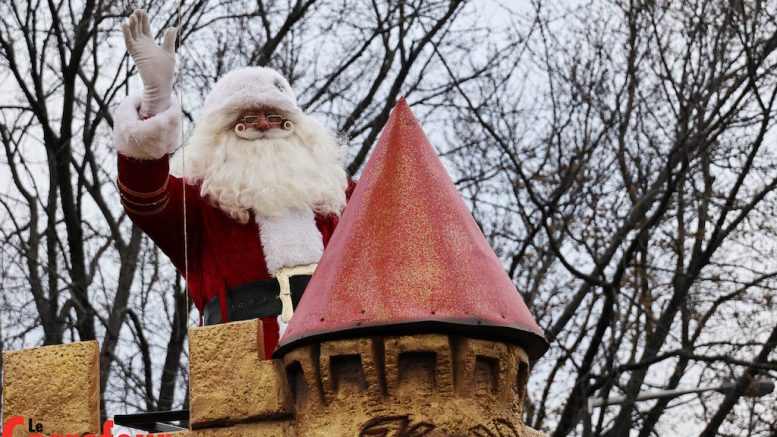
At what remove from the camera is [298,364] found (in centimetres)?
594

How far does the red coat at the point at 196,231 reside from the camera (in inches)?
271

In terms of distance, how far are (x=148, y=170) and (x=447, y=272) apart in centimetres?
158

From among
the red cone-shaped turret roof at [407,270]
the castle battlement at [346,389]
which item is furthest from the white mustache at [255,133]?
the castle battlement at [346,389]

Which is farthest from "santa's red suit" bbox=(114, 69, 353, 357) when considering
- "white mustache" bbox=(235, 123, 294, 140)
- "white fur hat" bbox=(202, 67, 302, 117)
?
"white fur hat" bbox=(202, 67, 302, 117)

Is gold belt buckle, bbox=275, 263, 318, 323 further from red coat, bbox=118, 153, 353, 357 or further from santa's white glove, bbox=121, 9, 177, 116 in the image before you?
santa's white glove, bbox=121, 9, 177, 116

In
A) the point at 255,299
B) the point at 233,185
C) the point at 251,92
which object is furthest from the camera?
the point at 251,92

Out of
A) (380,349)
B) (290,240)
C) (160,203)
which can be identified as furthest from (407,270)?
(160,203)

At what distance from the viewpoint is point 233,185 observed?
7.32m

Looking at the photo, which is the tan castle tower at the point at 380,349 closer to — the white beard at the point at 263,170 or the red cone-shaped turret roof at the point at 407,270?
the red cone-shaped turret roof at the point at 407,270

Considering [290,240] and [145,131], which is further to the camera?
[290,240]

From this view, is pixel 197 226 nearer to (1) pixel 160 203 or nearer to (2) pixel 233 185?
(2) pixel 233 185

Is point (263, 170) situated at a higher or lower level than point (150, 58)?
lower

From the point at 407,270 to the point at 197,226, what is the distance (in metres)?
1.67

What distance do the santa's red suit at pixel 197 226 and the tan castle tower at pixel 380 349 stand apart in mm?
808
